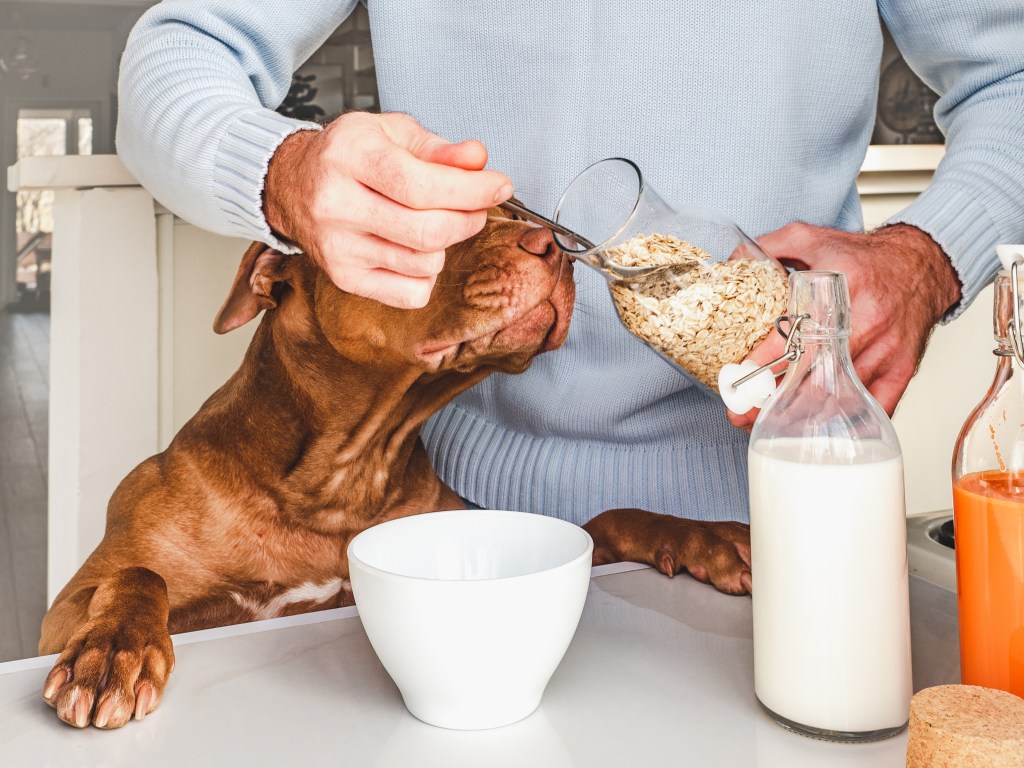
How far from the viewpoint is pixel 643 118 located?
1.25 metres

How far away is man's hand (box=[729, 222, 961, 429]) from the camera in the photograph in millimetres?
984

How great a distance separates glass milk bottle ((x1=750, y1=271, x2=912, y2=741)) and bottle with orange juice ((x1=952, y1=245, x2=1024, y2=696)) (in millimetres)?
39

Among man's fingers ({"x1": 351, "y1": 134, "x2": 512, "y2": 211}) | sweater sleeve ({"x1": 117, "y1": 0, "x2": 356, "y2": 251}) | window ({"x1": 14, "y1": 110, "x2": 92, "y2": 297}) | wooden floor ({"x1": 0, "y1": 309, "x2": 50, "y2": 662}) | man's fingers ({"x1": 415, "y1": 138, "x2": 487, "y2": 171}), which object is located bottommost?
wooden floor ({"x1": 0, "y1": 309, "x2": 50, "y2": 662})

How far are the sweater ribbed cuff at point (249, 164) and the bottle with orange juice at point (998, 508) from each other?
60 cm

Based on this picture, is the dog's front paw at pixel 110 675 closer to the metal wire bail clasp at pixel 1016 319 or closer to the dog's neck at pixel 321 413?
the dog's neck at pixel 321 413

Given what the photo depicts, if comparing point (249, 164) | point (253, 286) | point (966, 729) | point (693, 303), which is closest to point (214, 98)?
point (249, 164)

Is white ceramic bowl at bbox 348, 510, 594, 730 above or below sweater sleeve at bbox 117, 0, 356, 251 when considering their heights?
below

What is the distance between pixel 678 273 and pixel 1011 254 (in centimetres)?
27

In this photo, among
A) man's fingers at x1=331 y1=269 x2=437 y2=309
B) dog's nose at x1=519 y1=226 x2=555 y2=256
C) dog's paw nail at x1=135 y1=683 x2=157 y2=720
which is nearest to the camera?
dog's paw nail at x1=135 y1=683 x2=157 y2=720

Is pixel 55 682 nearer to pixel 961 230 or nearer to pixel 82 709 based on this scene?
pixel 82 709

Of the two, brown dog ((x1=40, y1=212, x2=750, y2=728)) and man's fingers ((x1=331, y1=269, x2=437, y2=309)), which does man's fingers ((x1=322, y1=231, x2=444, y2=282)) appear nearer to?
man's fingers ((x1=331, y1=269, x2=437, y2=309))

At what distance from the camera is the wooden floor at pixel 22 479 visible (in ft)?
9.84

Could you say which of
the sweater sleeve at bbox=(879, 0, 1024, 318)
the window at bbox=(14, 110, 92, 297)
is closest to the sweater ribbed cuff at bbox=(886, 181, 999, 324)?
the sweater sleeve at bbox=(879, 0, 1024, 318)

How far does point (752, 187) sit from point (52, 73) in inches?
208
